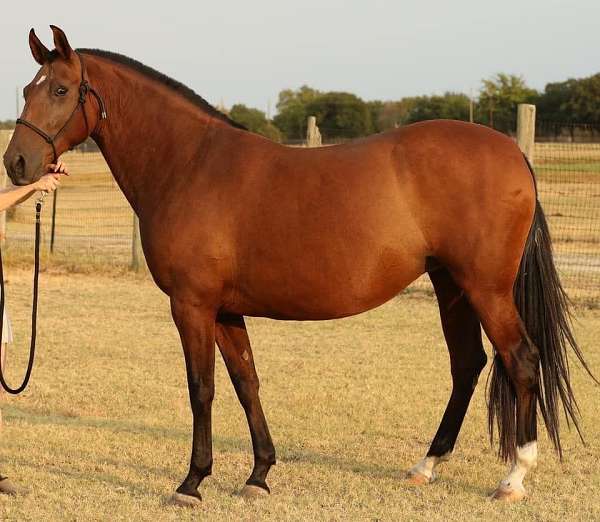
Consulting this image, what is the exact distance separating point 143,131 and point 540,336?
2.33 meters

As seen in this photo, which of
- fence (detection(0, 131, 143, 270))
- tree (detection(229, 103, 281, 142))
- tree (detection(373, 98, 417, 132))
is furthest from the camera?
tree (detection(373, 98, 417, 132))

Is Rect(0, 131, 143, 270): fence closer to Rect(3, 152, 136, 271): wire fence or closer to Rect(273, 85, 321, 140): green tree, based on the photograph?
Rect(3, 152, 136, 271): wire fence

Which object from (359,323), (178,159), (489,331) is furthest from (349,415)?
(359,323)

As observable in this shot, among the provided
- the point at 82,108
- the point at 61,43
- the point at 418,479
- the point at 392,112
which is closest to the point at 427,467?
the point at 418,479

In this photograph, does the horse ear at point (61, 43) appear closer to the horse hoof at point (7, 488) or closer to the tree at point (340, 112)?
the horse hoof at point (7, 488)

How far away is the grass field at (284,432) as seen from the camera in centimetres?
453

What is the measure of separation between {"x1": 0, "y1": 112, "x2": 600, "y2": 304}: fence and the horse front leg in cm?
668

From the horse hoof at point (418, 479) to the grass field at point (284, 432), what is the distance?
0.06 metres

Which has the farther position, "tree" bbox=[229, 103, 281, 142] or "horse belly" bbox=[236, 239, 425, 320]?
"tree" bbox=[229, 103, 281, 142]

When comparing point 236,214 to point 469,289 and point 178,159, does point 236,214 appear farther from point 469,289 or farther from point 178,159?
point 469,289

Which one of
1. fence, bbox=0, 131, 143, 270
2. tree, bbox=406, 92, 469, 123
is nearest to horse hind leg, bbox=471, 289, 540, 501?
fence, bbox=0, 131, 143, 270

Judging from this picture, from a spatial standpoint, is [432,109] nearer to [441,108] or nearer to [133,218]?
[441,108]

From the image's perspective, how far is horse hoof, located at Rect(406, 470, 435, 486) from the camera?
491 centimetres

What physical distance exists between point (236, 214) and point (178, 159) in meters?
0.46
